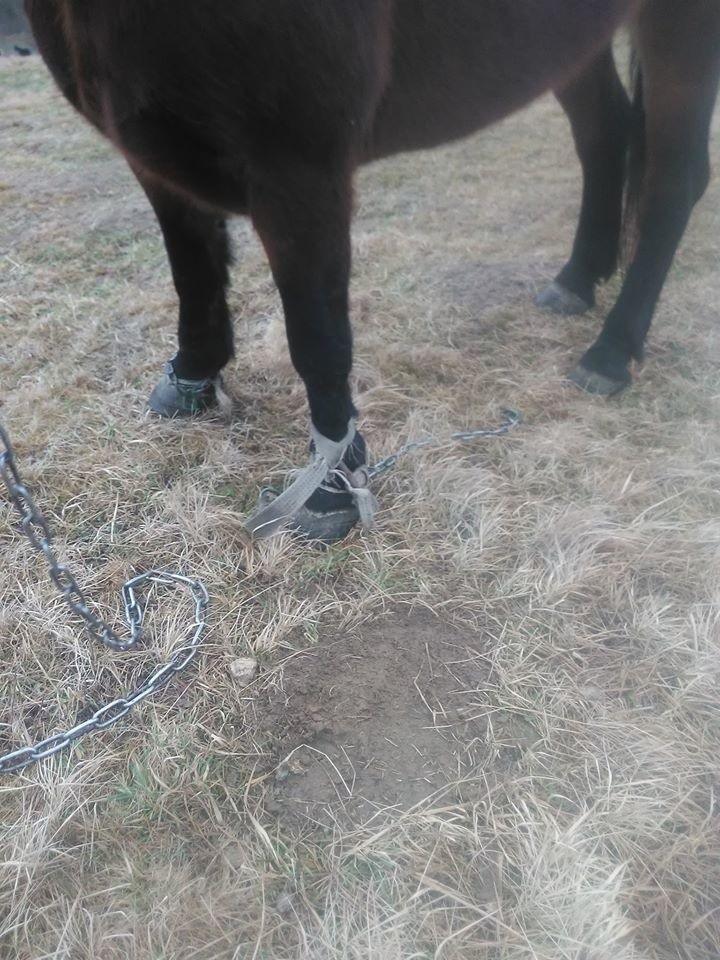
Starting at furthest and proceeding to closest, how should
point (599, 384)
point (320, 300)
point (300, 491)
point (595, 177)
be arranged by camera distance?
point (595, 177) → point (599, 384) → point (300, 491) → point (320, 300)

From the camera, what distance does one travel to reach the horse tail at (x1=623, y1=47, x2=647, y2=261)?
205 cm

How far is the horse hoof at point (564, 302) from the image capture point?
2.42 meters

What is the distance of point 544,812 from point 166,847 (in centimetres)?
54

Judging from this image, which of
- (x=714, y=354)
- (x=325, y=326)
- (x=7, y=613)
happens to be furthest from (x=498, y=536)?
(x=714, y=354)

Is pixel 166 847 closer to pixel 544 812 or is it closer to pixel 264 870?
pixel 264 870

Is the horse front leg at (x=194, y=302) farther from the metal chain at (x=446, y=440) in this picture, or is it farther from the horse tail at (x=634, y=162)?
the horse tail at (x=634, y=162)

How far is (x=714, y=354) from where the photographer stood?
2146mm

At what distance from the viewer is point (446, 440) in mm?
1806

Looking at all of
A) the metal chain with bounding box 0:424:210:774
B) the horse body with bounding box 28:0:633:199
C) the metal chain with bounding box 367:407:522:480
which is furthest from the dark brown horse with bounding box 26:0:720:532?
the metal chain with bounding box 0:424:210:774

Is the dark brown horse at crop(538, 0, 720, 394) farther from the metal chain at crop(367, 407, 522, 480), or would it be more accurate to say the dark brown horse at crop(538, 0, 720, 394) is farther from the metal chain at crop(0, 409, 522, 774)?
the metal chain at crop(0, 409, 522, 774)

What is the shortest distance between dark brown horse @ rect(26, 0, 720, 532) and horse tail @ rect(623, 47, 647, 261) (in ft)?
0.49

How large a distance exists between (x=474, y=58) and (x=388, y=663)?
1131mm

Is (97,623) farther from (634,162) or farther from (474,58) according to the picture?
(634,162)

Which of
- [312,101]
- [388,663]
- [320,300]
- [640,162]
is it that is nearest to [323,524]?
[388,663]
